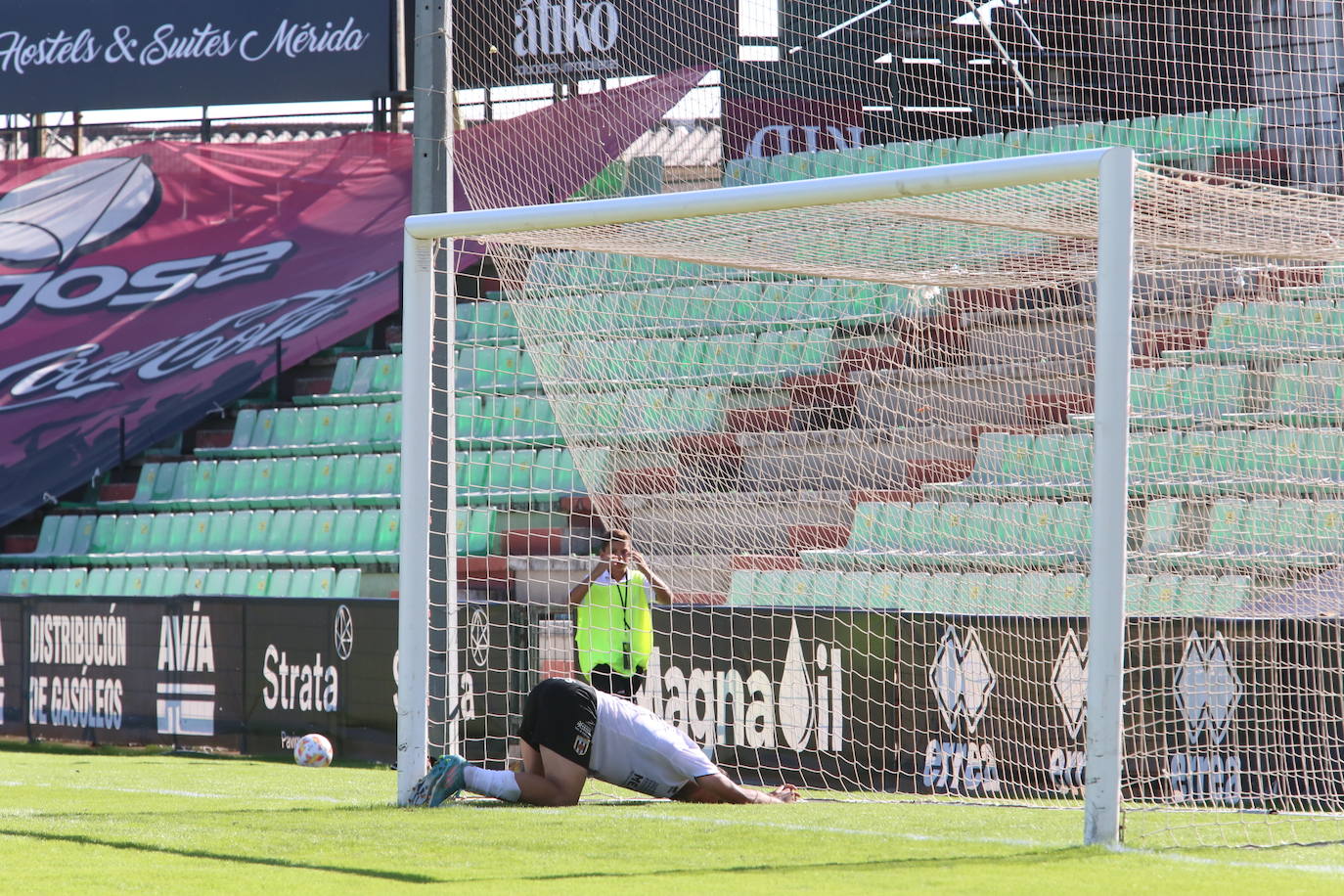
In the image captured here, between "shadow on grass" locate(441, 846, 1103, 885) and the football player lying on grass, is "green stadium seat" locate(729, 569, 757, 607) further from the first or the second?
"shadow on grass" locate(441, 846, 1103, 885)

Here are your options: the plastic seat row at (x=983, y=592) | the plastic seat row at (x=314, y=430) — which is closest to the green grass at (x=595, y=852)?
the plastic seat row at (x=983, y=592)

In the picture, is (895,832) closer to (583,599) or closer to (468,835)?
(468,835)

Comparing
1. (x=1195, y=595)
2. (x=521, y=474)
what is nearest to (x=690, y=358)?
(x=521, y=474)

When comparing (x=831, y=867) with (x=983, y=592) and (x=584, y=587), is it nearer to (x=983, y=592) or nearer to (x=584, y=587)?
(x=584, y=587)

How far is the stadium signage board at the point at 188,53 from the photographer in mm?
19656

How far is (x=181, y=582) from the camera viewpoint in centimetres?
1484

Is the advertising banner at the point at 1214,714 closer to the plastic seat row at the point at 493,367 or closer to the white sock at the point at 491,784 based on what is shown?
the white sock at the point at 491,784

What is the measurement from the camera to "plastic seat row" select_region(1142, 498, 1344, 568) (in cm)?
942

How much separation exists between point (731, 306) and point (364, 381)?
16.8ft

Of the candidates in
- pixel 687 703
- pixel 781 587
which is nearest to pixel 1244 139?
pixel 781 587

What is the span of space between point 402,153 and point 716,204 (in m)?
13.8

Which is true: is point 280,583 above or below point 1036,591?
below

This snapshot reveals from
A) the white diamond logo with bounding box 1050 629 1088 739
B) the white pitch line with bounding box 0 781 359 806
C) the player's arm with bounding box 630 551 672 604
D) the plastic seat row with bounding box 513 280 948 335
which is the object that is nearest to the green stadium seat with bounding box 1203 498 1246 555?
the white diamond logo with bounding box 1050 629 1088 739

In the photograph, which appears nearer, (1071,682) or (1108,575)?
(1108,575)
